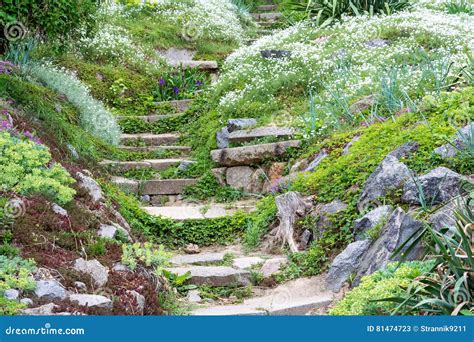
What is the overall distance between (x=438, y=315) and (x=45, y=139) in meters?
5.19

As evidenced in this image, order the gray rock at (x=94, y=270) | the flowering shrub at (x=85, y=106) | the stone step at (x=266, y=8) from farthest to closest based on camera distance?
the stone step at (x=266, y=8) → the flowering shrub at (x=85, y=106) → the gray rock at (x=94, y=270)

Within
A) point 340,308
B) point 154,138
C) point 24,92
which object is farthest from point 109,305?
point 154,138

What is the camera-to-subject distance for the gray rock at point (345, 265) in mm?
6922

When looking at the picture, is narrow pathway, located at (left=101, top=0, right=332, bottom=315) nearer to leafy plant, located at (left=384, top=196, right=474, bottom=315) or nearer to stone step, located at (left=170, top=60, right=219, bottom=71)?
stone step, located at (left=170, top=60, right=219, bottom=71)

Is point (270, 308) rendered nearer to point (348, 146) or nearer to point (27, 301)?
point (27, 301)

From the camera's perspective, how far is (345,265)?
6965 millimetres

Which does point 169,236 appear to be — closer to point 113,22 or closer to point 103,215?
point 103,215

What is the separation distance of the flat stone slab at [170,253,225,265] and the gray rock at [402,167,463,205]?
→ 2.15 metres

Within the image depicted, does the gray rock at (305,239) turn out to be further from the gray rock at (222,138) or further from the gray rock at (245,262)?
the gray rock at (222,138)

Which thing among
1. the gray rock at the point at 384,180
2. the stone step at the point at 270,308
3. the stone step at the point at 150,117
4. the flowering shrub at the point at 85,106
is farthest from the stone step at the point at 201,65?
the stone step at the point at 270,308

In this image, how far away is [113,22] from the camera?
Answer: 16.2 metres

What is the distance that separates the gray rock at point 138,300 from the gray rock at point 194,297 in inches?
37.3

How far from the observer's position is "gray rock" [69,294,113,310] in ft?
18.3

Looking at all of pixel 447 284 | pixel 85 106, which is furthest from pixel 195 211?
pixel 447 284
